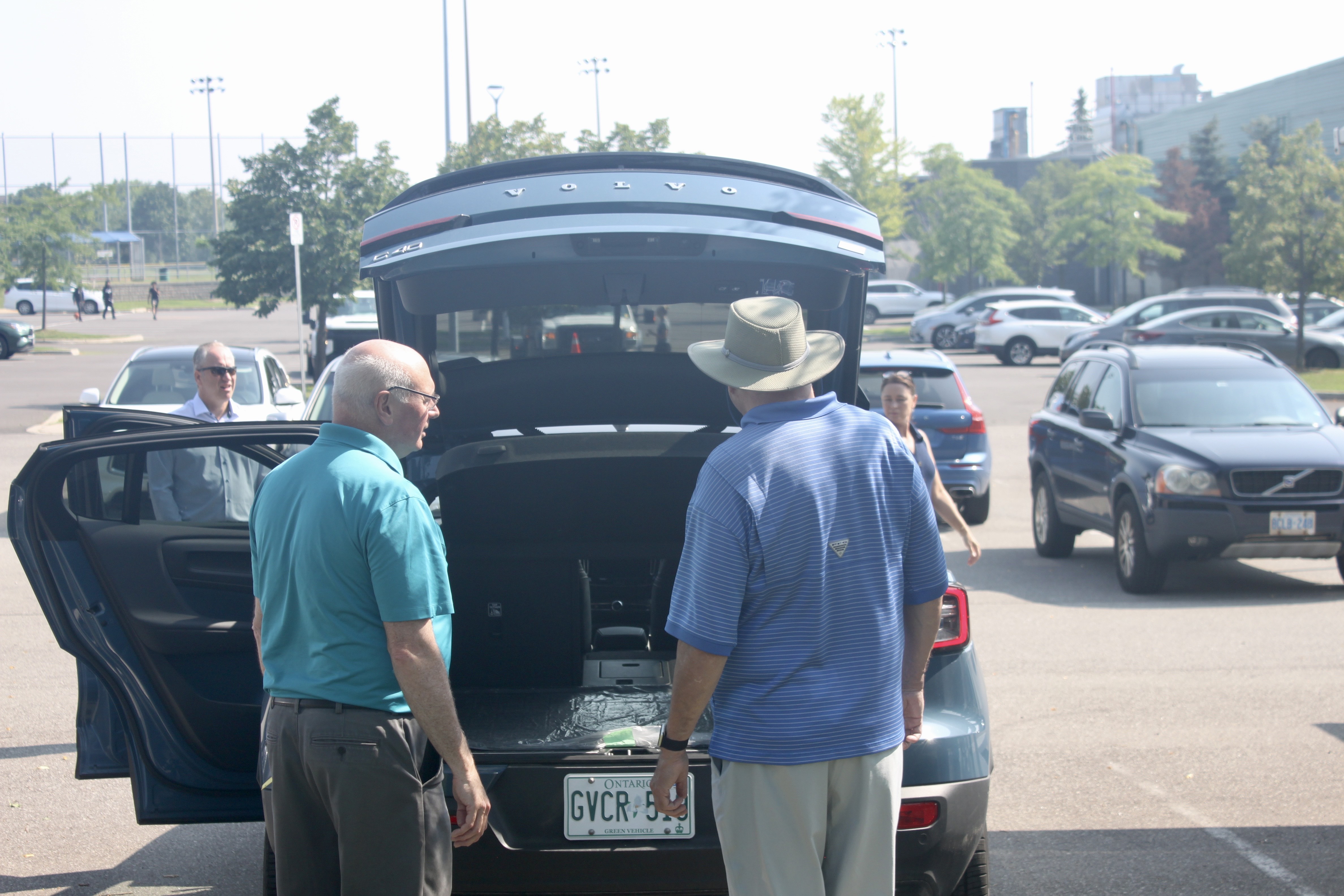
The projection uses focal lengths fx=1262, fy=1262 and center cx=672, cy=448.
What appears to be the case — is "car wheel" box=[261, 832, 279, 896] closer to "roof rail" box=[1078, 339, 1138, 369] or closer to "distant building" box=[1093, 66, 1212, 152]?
"roof rail" box=[1078, 339, 1138, 369]

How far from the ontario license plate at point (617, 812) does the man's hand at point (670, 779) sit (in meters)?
0.35

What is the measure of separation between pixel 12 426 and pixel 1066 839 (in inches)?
761

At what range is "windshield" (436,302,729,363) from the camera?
16.1 ft

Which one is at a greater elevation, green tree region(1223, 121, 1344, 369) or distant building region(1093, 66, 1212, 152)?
distant building region(1093, 66, 1212, 152)

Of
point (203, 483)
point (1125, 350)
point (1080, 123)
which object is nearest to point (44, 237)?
point (1125, 350)

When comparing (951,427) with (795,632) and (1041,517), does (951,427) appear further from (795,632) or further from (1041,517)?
(795,632)

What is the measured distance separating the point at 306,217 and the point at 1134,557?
1925cm

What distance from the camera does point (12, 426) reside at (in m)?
19.9

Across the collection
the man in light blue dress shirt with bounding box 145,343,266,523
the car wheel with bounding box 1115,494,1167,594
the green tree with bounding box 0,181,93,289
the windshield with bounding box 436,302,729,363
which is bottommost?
the car wheel with bounding box 1115,494,1167,594

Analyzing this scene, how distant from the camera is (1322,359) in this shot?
27.6 metres

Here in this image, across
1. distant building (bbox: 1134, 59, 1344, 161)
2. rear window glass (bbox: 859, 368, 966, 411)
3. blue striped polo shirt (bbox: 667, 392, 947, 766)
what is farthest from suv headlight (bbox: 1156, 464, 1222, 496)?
distant building (bbox: 1134, 59, 1344, 161)

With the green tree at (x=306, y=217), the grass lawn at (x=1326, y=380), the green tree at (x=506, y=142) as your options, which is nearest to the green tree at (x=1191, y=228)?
the grass lawn at (x=1326, y=380)

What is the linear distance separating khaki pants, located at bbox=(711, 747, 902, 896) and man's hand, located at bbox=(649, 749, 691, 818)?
0.09 metres

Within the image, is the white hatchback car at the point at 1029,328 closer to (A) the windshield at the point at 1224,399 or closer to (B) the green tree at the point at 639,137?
(B) the green tree at the point at 639,137
